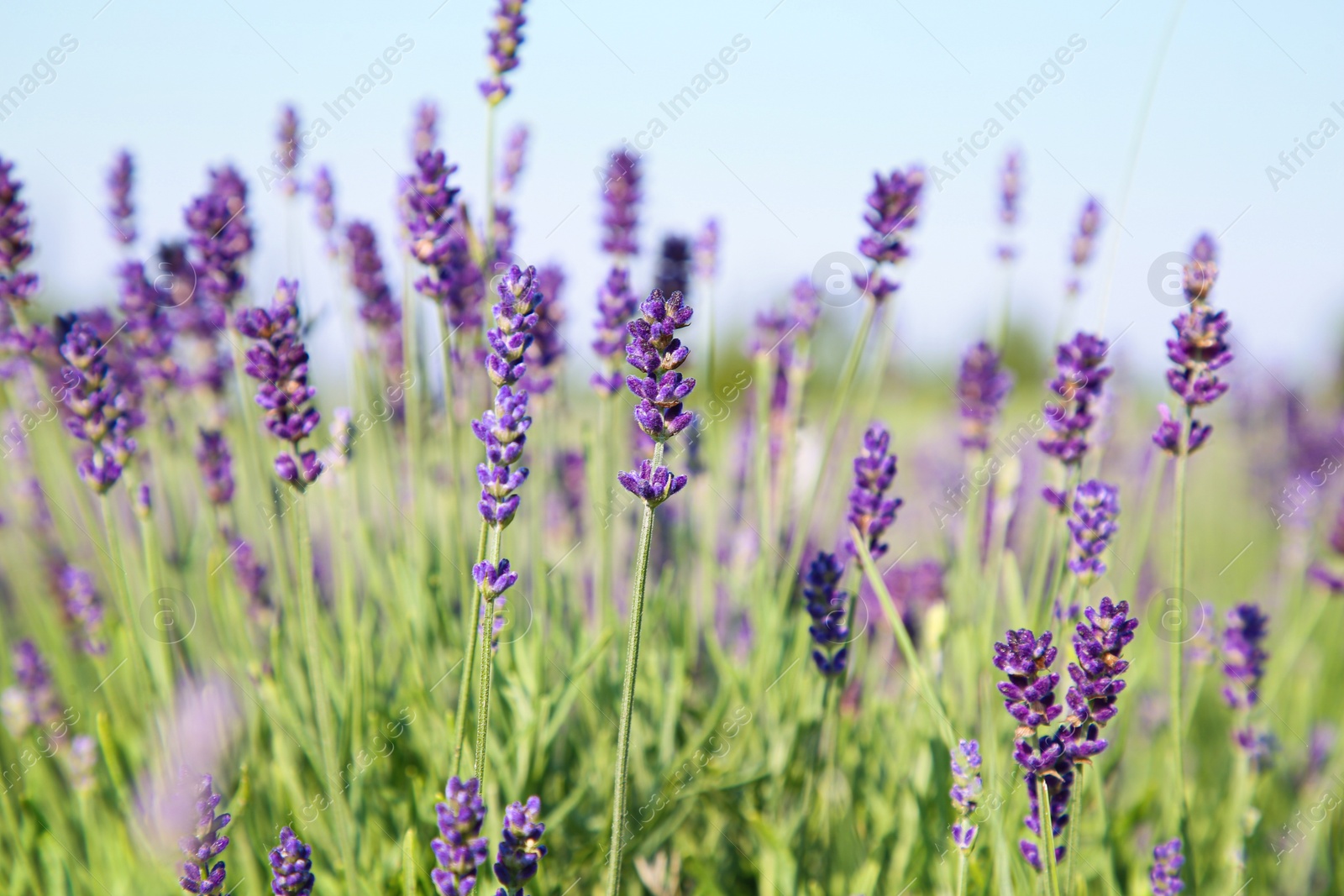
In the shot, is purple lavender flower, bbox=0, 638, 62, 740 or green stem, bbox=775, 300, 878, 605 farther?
purple lavender flower, bbox=0, 638, 62, 740

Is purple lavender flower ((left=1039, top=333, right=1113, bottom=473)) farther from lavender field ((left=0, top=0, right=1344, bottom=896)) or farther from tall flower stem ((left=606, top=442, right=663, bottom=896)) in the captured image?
tall flower stem ((left=606, top=442, right=663, bottom=896))

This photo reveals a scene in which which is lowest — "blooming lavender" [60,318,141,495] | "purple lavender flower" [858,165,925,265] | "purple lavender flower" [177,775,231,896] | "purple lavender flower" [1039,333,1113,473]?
"purple lavender flower" [177,775,231,896]

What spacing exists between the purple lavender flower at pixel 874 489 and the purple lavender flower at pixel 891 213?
1.71 ft

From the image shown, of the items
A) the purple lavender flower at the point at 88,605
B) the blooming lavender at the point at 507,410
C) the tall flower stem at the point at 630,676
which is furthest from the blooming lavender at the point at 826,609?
the purple lavender flower at the point at 88,605

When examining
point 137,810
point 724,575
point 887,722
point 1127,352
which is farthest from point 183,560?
point 1127,352

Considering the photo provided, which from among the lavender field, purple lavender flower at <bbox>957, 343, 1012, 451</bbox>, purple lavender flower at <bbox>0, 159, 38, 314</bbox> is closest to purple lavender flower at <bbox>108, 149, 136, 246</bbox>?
→ the lavender field

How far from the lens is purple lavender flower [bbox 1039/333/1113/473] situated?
1902mm

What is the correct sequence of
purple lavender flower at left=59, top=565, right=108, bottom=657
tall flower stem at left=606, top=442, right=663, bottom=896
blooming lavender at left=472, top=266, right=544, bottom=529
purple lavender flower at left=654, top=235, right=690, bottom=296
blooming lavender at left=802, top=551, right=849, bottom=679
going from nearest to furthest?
tall flower stem at left=606, top=442, right=663, bottom=896 → blooming lavender at left=472, top=266, right=544, bottom=529 → blooming lavender at left=802, top=551, right=849, bottom=679 → purple lavender flower at left=59, top=565, right=108, bottom=657 → purple lavender flower at left=654, top=235, right=690, bottom=296

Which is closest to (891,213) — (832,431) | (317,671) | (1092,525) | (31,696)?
(832,431)

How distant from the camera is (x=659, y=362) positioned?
1293mm

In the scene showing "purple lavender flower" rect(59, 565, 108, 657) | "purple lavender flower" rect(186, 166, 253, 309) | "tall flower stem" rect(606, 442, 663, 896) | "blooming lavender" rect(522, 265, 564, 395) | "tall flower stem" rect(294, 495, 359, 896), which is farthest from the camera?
"blooming lavender" rect(522, 265, 564, 395)

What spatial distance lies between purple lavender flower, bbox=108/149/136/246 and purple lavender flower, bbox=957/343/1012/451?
2.55 meters

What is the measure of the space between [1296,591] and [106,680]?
4381 mm

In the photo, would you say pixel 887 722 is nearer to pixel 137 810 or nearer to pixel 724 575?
pixel 724 575
